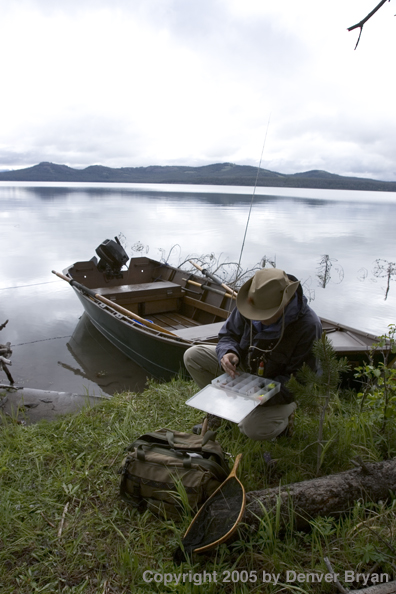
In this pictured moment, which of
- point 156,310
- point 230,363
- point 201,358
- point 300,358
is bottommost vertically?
point 156,310

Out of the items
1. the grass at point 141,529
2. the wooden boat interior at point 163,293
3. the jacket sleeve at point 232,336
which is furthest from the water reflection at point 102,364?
the jacket sleeve at point 232,336

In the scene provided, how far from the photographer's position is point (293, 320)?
106 inches

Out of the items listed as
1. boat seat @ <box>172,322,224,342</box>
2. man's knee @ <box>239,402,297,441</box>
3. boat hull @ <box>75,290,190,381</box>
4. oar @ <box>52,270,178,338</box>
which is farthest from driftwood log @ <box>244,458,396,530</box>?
oar @ <box>52,270,178,338</box>

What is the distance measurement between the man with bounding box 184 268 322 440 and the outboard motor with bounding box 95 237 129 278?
5597 millimetres

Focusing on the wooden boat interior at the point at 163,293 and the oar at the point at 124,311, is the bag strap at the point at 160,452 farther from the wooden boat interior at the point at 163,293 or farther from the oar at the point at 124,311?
the wooden boat interior at the point at 163,293

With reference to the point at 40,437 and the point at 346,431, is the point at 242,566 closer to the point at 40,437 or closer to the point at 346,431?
the point at 346,431

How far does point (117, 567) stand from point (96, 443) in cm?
113

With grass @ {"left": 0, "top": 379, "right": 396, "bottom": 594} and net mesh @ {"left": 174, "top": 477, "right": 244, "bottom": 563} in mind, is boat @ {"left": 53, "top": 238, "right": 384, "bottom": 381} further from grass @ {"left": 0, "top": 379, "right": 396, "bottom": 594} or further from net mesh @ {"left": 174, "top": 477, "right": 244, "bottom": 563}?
net mesh @ {"left": 174, "top": 477, "right": 244, "bottom": 563}

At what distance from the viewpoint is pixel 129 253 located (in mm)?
17578

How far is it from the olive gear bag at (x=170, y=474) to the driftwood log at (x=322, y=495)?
10.2 inches

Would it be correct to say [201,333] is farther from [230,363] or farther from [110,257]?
[110,257]

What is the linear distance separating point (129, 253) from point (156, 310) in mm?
10290

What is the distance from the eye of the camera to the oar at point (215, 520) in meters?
1.91

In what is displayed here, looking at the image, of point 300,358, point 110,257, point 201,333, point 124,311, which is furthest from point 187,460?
point 110,257
